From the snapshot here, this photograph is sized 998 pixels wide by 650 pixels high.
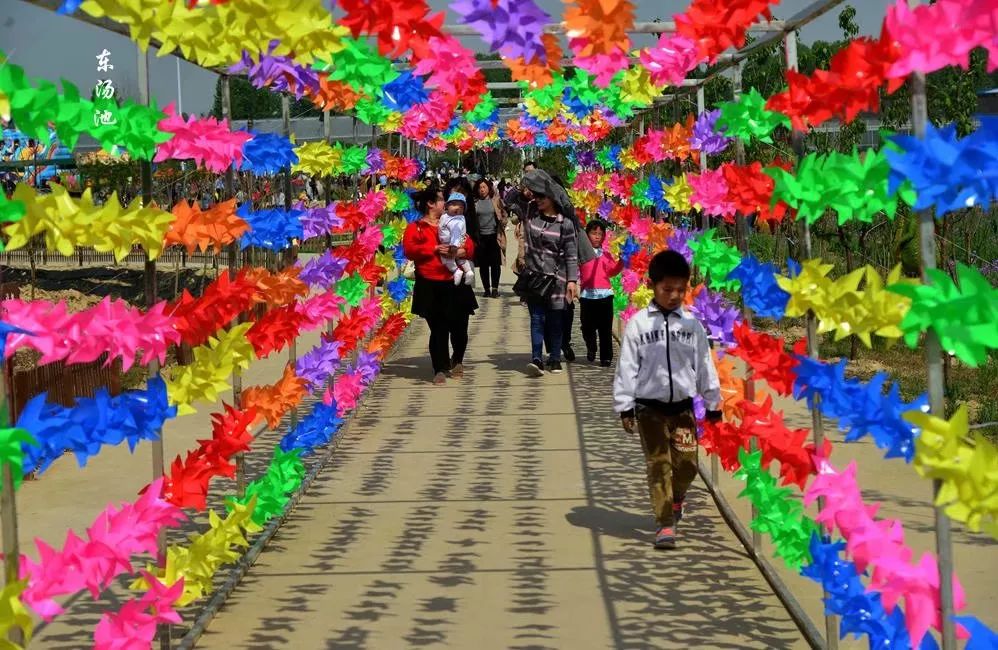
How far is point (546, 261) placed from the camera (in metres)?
12.7

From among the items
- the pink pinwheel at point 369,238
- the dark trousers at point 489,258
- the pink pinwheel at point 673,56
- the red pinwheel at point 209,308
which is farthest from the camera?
the dark trousers at point 489,258

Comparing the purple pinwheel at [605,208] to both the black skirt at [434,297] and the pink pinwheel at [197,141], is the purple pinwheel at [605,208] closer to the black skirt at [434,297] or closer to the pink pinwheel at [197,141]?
the black skirt at [434,297]

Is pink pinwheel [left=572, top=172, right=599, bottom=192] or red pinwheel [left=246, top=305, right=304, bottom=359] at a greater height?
pink pinwheel [left=572, top=172, right=599, bottom=192]

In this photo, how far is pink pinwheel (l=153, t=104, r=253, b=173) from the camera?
4.79 meters

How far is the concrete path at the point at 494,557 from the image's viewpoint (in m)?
5.82

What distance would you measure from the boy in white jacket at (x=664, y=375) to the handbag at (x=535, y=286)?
5.62 metres

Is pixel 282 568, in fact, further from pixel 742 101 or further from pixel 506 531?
pixel 742 101

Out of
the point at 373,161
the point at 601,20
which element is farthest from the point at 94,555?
the point at 373,161

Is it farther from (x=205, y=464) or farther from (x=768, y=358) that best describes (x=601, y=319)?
(x=205, y=464)

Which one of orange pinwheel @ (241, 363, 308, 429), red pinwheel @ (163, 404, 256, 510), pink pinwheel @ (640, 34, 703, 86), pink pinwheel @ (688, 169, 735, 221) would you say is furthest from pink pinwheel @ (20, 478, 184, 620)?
pink pinwheel @ (688, 169, 735, 221)

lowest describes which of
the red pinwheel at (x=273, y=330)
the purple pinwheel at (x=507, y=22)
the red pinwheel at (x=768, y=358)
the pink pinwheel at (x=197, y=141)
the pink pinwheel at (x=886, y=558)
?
the pink pinwheel at (x=886, y=558)

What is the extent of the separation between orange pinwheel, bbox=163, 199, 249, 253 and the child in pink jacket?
8432 mm

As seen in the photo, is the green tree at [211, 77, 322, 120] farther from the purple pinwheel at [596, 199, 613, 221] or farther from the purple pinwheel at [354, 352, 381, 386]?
the purple pinwheel at [596, 199, 613, 221]

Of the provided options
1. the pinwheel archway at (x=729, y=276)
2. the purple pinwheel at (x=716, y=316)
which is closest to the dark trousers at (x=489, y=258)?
the purple pinwheel at (x=716, y=316)
